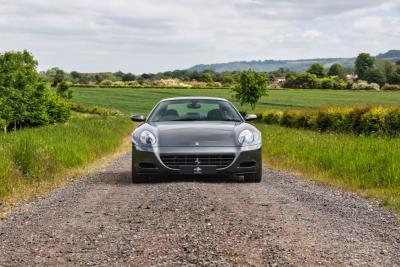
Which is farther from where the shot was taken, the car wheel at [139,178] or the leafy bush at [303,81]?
the leafy bush at [303,81]

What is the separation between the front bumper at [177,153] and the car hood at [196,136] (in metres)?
0.09

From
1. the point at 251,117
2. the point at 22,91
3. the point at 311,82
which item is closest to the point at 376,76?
the point at 311,82

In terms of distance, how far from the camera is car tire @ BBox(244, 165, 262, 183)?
1016cm

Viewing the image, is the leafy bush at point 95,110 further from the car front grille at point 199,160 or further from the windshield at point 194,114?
the car front grille at point 199,160

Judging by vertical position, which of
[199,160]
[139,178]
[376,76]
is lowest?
[139,178]

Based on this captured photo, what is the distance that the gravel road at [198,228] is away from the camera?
A: 4.93 m

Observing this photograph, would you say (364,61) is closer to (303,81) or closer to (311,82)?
(303,81)

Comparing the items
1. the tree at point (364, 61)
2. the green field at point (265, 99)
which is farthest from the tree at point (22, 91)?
the tree at point (364, 61)

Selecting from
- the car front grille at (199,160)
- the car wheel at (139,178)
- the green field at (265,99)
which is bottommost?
the green field at (265,99)

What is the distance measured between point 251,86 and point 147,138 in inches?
2202

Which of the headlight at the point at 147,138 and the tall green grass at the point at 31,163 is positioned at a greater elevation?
the headlight at the point at 147,138

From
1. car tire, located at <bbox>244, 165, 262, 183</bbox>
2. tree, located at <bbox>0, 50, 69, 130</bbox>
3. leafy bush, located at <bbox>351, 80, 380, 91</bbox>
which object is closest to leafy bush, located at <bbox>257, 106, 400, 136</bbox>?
car tire, located at <bbox>244, 165, 262, 183</bbox>

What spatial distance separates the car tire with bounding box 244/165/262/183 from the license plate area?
0.74m

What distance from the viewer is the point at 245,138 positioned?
9.95m
